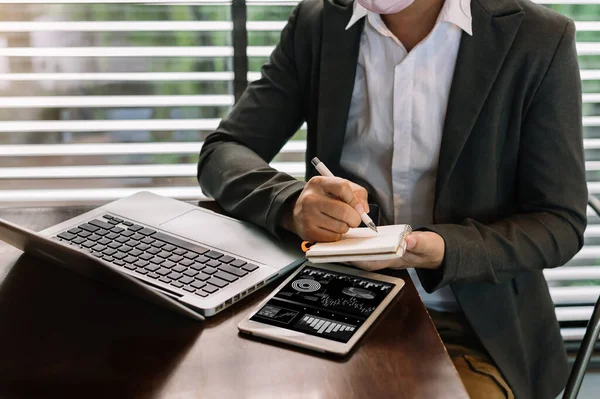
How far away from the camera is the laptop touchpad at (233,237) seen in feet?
3.65

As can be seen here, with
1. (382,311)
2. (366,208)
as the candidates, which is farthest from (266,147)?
(382,311)

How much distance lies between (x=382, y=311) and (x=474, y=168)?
0.41 m

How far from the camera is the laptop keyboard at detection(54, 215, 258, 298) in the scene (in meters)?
1.03

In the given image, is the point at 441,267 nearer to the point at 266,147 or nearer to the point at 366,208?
the point at 366,208

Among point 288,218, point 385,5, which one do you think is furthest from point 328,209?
point 385,5

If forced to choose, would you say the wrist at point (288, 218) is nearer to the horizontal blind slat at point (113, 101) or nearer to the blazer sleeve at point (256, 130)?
the blazer sleeve at point (256, 130)

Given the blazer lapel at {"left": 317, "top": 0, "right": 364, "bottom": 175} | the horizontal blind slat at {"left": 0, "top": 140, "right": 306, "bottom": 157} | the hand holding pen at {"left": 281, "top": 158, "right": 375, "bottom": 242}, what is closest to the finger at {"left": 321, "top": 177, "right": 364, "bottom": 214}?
the hand holding pen at {"left": 281, "top": 158, "right": 375, "bottom": 242}

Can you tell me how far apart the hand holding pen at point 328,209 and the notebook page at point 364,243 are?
24mm

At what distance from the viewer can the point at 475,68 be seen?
4.12ft

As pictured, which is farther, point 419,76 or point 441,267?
point 419,76

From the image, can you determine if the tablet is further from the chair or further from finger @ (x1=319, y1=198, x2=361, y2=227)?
the chair

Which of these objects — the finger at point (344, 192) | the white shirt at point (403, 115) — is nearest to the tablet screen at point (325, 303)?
the finger at point (344, 192)

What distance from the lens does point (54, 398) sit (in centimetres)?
80

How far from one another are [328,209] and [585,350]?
590 mm
